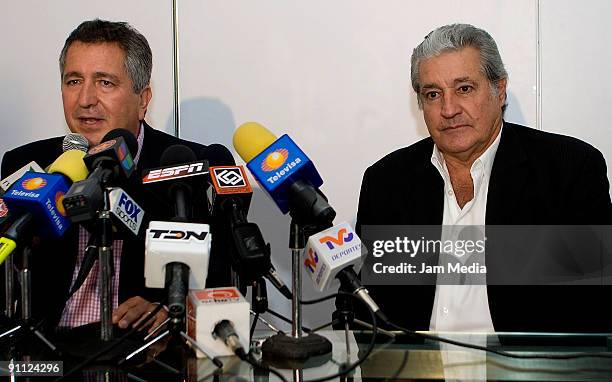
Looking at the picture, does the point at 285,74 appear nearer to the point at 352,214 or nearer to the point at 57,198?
the point at 352,214

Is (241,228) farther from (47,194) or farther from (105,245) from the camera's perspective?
(47,194)

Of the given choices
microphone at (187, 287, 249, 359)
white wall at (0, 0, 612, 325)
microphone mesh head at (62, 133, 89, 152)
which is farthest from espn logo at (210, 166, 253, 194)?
white wall at (0, 0, 612, 325)

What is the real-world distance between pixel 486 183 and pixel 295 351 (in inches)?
46.3

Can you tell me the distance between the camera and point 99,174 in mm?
→ 1291

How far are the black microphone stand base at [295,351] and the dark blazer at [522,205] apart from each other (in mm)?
845

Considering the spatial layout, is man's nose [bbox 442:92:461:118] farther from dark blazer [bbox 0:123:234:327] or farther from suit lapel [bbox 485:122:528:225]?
dark blazer [bbox 0:123:234:327]

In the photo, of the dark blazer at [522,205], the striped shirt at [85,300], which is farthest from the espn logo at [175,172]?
the dark blazer at [522,205]

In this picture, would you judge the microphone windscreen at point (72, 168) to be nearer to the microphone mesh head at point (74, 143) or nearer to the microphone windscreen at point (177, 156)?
the microphone windscreen at point (177, 156)

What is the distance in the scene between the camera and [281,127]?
304 cm

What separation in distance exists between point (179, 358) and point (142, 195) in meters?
0.65

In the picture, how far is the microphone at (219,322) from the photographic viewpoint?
1.25m

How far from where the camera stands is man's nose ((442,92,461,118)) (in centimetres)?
220

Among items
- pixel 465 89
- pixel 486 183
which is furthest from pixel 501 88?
pixel 486 183

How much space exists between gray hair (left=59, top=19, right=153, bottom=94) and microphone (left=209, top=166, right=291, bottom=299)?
102 centimetres
